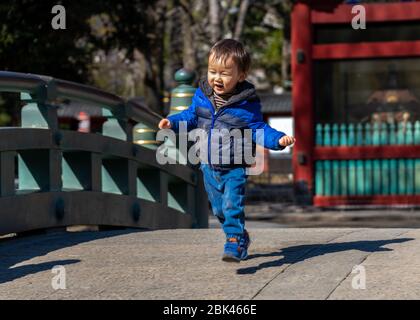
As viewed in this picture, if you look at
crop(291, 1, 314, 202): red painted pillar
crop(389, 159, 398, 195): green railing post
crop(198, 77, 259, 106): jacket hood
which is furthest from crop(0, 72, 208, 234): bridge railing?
crop(389, 159, 398, 195): green railing post

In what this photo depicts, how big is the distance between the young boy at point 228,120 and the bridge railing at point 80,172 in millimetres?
2012

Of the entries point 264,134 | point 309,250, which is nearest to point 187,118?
point 264,134

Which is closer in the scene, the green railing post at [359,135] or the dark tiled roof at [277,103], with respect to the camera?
the green railing post at [359,135]

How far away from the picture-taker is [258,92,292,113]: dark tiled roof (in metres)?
44.4

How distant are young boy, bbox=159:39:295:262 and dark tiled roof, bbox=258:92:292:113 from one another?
37561 mm

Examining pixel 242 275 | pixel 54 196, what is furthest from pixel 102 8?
pixel 242 275

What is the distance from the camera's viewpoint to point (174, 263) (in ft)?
22.0

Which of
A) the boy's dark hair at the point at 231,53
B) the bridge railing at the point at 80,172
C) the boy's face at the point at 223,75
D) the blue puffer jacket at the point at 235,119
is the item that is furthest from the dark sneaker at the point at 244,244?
the bridge railing at the point at 80,172

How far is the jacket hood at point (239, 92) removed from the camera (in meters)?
6.55

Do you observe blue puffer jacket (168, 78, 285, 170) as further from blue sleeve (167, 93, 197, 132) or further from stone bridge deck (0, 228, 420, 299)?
stone bridge deck (0, 228, 420, 299)

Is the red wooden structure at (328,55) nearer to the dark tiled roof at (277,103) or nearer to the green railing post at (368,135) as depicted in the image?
the green railing post at (368,135)

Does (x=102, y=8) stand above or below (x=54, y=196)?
above
